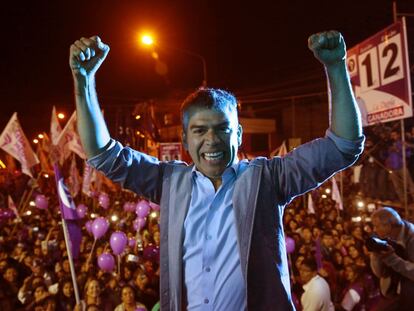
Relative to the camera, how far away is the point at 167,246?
6.36 feet

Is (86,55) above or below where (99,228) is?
above

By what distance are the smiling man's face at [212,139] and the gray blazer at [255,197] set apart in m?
0.10

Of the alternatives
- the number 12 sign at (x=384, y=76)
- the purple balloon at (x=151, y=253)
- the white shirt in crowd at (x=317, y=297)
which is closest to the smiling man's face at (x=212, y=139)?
the white shirt in crowd at (x=317, y=297)

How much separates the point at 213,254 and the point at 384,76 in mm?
5872

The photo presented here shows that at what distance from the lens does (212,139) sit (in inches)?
75.2

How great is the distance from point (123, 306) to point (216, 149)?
203 inches

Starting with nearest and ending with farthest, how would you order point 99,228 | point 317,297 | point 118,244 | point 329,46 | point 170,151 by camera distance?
point 329,46, point 317,297, point 118,244, point 99,228, point 170,151

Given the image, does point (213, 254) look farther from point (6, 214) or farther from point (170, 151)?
point (6, 214)

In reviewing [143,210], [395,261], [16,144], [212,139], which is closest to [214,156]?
[212,139]

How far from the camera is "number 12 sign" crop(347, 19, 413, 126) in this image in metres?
6.42

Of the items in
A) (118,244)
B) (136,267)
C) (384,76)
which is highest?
(384,76)

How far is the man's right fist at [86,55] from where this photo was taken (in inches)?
71.7

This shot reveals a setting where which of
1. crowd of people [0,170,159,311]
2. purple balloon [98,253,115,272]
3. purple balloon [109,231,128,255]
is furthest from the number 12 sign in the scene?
purple balloon [98,253,115,272]

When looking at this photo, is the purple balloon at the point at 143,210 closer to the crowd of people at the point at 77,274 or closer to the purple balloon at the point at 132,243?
the crowd of people at the point at 77,274
